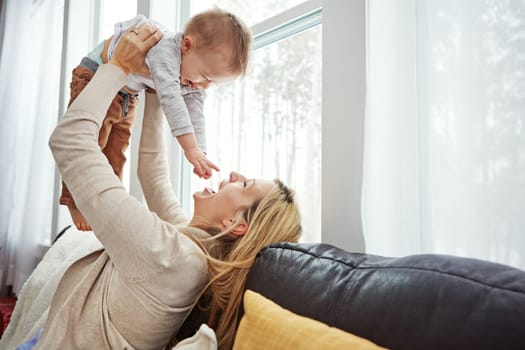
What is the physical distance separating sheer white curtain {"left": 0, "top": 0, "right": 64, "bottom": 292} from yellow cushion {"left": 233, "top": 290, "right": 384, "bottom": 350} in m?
2.66

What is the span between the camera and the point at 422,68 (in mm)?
1058

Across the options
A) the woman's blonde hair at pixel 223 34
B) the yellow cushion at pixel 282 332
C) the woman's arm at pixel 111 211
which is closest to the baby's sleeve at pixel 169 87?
the woman's blonde hair at pixel 223 34

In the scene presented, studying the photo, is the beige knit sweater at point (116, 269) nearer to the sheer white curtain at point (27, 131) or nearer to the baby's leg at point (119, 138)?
the baby's leg at point (119, 138)

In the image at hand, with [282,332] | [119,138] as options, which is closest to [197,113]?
[119,138]

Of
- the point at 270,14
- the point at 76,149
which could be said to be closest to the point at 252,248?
the point at 76,149

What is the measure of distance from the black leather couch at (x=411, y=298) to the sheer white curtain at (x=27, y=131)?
2639 mm

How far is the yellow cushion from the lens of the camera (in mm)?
617

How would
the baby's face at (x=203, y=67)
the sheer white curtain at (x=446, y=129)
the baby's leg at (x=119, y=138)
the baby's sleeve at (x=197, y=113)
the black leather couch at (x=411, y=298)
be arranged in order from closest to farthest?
1. the black leather couch at (x=411, y=298)
2. the sheer white curtain at (x=446, y=129)
3. the baby's face at (x=203, y=67)
4. the baby's sleeve at (x=197, y=113)
5. the baby's leg at (x=119, y=138)

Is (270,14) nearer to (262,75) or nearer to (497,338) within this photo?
(262,75)

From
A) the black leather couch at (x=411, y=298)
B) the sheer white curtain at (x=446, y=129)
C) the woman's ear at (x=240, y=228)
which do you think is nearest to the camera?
the black leather couch at (x=411, y=298)

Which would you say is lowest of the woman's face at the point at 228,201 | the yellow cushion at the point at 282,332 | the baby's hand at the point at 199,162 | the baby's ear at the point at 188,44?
the yellow cushion at the point at 282,332

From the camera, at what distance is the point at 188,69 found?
1.34 m

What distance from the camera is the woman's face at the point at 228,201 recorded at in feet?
4.20

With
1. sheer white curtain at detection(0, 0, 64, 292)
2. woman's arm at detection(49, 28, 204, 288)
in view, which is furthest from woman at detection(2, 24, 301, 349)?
sheer white curtain at detection(0, 0, 64, 292)
